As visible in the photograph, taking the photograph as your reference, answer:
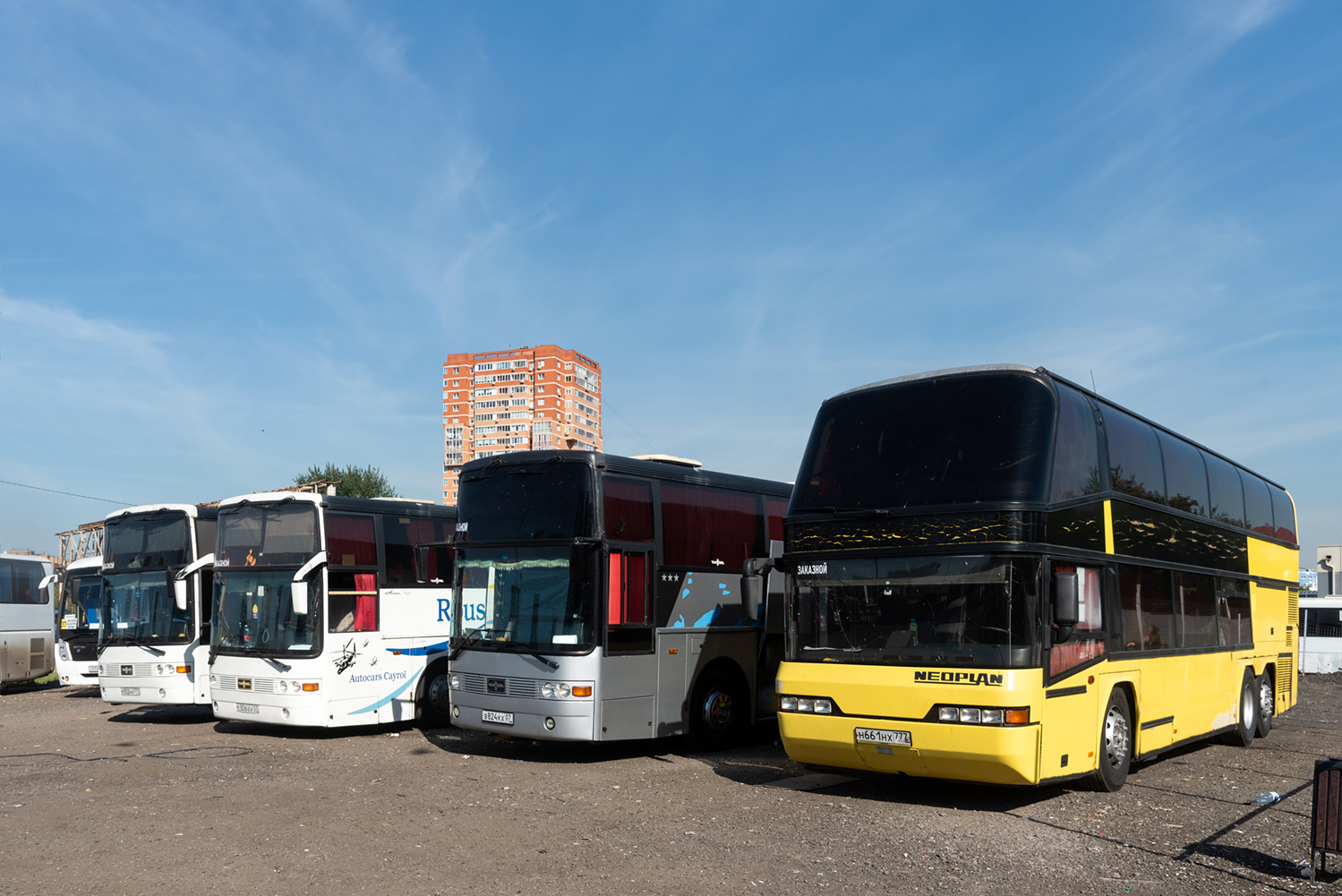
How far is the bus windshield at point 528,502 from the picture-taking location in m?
12.6

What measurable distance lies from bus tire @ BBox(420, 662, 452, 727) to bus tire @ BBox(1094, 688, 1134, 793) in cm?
982

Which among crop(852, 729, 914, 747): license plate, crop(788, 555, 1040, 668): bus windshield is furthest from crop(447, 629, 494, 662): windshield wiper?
crop(852, 729, 914, 747): license plate

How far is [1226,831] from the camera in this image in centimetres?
880

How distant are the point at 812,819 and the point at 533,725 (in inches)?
172

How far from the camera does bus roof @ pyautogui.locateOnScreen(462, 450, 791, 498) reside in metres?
12.8

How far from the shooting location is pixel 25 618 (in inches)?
1032

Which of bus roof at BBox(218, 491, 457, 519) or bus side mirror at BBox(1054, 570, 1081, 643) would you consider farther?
bus roof at BBox(218, 491, 457, 519)

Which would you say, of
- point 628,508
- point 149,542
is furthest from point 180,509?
point 628,508

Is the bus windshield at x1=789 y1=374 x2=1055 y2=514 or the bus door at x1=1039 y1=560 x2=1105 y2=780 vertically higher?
the bus windshield at x1=789 y1=374 x2=1055 y2=514

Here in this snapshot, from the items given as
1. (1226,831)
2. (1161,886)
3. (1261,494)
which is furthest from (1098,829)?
(1261,494)

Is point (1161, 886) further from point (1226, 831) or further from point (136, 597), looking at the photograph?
point (136, 597)

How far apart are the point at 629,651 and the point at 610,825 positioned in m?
3.82

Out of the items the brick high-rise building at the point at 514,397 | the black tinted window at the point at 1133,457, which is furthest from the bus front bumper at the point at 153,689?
the brick high-rise building at the point at 514,397

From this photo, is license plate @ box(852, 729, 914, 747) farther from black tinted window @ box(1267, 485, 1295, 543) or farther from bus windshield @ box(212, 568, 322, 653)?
black tinted window @ box(1267, 485, 1295, 543)
